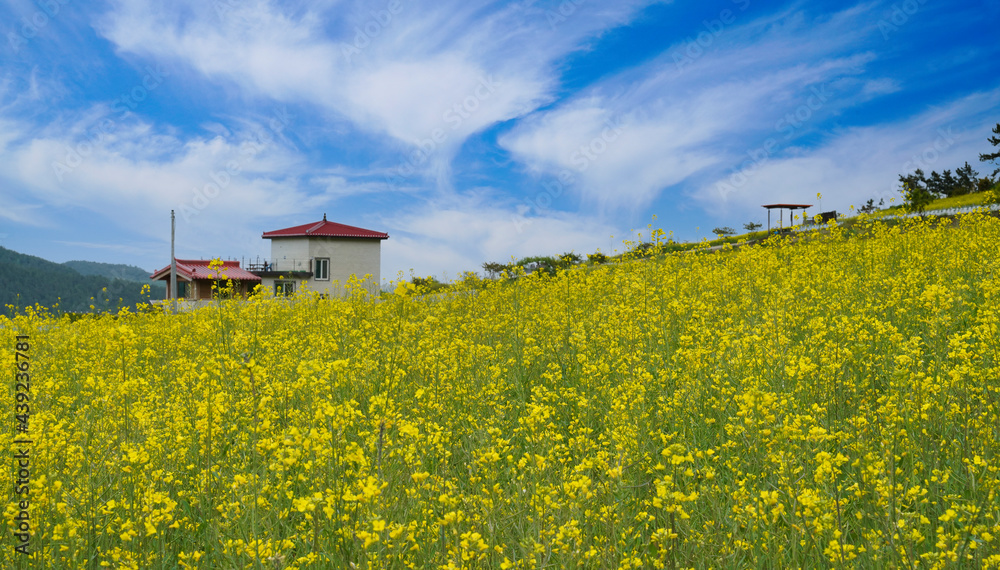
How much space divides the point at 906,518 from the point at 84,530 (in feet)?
12.8

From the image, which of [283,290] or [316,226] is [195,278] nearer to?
[316,226]

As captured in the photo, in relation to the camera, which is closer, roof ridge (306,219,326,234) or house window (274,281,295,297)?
house window (274,281,295,297)

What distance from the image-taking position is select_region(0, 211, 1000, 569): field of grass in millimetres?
2199

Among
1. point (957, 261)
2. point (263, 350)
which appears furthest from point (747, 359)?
point (957, 261)

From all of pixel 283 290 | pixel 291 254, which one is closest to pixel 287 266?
pixel 291 254

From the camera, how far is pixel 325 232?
137 ft

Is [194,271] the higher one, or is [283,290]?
[194,271]

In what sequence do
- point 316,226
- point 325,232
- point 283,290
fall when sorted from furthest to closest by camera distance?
1. point 316,226
2. point 325,232
3. point 283,290

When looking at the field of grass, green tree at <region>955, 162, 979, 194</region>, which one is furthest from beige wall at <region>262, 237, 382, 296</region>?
green tree at <region>955, 162, 979, 194</region>

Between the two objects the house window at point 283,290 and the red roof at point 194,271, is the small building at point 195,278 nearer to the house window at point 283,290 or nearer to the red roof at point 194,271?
the red roof at point 194,271

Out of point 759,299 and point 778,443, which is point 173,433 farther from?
point 759,299

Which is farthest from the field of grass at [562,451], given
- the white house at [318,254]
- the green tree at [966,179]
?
the green tree at [966,179]

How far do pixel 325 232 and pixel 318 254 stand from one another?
73.2 inches

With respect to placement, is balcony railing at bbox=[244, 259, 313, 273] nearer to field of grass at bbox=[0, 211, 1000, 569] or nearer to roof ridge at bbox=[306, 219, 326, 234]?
roof ridge at bbox=[306, 219, 326, 234]
